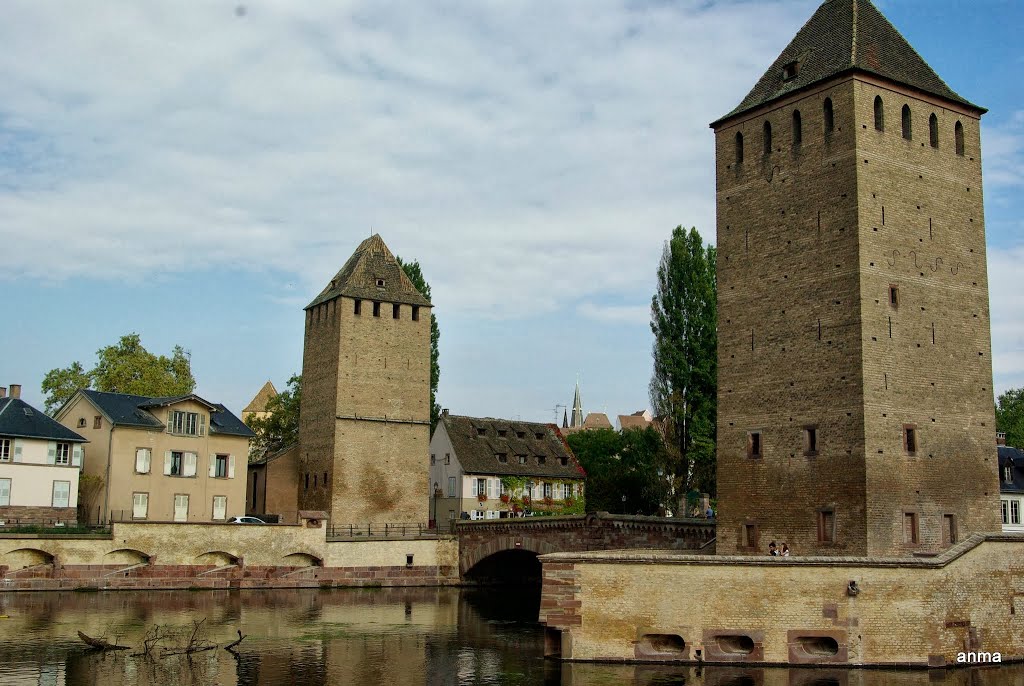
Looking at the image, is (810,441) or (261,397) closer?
(810,441)

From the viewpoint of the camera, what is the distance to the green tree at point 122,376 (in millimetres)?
60688

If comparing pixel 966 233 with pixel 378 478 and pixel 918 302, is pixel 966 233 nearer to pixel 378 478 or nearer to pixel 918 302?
pixel 918 302

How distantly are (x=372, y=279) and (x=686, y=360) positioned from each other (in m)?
17.4

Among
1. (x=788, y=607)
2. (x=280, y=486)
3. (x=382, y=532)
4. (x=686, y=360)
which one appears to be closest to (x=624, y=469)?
(x=686, y=360)

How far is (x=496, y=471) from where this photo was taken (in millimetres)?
62312

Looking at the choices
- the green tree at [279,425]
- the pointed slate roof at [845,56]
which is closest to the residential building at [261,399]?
the green tree at [279,425]

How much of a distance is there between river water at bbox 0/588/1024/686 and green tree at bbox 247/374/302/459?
21.9m

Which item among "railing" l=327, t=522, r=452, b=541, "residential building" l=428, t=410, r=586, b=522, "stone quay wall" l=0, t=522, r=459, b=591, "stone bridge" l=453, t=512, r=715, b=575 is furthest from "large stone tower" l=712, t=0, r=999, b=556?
"residential building" l=428, t=410, r=586, b=522

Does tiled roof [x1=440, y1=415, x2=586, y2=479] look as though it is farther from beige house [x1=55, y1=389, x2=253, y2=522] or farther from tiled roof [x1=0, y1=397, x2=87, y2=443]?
tiled roof [x1=0, y1=397, x2=87, y2=443]

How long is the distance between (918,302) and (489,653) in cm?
1638

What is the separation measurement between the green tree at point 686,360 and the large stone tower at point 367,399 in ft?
42.7

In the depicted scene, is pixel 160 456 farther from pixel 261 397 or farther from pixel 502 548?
pixel 261 397

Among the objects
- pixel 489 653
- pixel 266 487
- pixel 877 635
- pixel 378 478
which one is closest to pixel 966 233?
pixel 877 635

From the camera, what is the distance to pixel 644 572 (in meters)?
26.3
